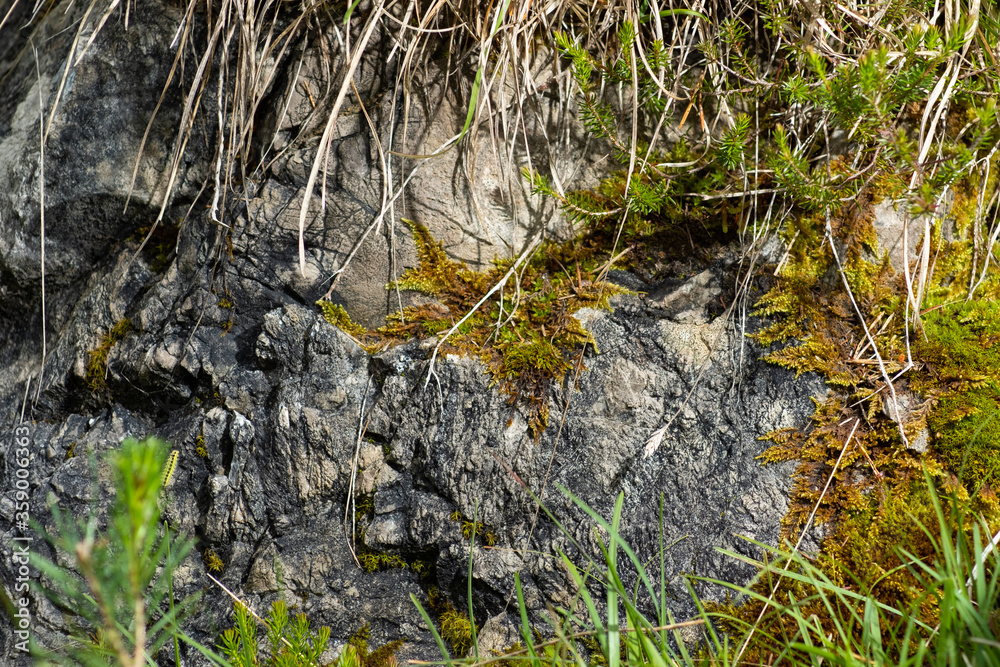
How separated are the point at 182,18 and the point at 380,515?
1.94 metres

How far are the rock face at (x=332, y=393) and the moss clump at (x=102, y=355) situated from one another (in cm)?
1

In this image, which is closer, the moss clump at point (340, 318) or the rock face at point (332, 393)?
the rock face at point (332, 393)

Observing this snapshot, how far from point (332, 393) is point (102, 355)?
3.00ft

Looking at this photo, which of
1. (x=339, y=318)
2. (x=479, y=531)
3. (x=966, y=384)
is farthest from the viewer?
(x=339, y=318)

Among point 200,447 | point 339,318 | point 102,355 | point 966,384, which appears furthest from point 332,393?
point 966,384

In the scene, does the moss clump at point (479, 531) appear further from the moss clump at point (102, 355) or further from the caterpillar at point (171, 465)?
the moss clump at point (102, 355)

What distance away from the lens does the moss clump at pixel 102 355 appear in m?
2.08

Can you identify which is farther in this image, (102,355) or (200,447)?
(102,355)

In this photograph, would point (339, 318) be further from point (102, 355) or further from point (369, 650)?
point (369, 650)

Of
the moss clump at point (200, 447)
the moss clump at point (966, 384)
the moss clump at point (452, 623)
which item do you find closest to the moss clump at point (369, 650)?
the moss clump at point (452, 623)

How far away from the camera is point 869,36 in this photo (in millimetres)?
1758

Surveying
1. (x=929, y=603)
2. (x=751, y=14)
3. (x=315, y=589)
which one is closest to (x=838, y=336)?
(x=929, y=603)

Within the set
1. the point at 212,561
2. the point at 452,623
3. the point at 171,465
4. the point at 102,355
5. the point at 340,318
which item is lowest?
the point at 452,623

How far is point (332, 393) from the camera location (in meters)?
1.92
